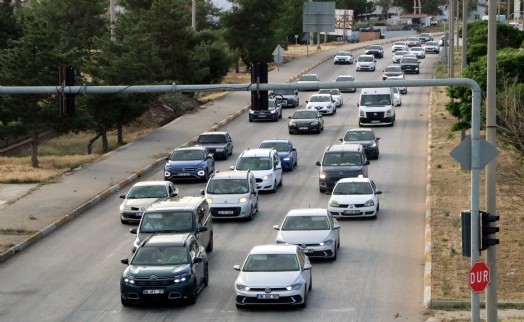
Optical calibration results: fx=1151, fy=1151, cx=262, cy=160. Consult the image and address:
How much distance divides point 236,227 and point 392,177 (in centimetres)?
1136

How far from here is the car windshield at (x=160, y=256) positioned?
25.8 m

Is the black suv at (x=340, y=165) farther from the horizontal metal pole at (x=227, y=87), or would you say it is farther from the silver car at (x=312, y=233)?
the horizontal metal pole at (x=227, y=87)

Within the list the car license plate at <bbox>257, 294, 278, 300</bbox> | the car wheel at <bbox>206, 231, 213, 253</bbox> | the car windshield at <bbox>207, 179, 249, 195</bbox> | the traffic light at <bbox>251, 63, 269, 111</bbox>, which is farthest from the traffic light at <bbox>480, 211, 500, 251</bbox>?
the car windshield at <bbox>207, 179, 249, 195</bbox>

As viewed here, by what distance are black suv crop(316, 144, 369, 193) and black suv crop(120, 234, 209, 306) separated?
14957mm

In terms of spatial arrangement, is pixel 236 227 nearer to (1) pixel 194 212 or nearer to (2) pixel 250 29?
(1) pixel 194 212

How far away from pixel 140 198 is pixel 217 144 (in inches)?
547

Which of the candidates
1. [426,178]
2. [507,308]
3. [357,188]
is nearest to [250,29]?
[426,178]

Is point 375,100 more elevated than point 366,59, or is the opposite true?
point 366,59

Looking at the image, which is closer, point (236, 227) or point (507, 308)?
point (507, 308)

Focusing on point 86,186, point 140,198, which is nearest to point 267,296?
point 140,198

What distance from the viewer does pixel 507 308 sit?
24.7 meters

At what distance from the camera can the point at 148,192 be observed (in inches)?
1446

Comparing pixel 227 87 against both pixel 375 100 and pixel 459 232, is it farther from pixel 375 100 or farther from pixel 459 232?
pixel 375 100

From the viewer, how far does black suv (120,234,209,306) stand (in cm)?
2519
